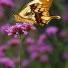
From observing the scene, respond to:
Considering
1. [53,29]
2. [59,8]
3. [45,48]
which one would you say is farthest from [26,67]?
[59,8]

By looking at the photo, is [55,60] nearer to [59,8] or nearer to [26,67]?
[26,67]

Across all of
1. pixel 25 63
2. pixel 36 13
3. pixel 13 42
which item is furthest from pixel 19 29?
pixel 25 63

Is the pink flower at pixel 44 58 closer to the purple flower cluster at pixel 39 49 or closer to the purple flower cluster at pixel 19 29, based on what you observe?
the purple flower cluster at pixel 39 49

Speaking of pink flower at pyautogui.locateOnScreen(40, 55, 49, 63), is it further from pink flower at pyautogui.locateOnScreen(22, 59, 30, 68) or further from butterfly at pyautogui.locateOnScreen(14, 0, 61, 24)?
butterfly at pyautogui.locateOnScreen(14, 0, 61, 24)

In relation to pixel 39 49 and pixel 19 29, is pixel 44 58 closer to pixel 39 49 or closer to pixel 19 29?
pixel 39 49

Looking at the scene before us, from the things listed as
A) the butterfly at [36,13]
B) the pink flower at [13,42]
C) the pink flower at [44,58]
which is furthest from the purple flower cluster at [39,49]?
the butterfly at [36,13]

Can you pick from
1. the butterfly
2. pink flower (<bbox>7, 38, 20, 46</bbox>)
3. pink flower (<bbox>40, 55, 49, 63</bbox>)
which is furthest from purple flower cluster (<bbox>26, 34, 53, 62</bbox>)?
the butterfly
